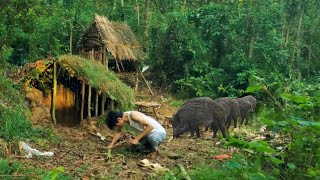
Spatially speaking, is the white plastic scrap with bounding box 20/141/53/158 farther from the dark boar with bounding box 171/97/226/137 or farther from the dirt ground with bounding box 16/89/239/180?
the dark boar with bounding box 171/97/226/137

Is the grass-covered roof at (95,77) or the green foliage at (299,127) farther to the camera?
the grass-covered roof at (95,77)

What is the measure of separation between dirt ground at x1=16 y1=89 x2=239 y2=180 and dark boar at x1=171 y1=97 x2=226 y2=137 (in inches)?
16.1

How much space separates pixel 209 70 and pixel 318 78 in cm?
487

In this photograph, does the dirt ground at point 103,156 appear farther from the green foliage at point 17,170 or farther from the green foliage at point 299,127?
the green foliage at point 299,127

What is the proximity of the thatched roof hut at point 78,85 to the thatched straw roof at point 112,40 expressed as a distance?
14.1 ft

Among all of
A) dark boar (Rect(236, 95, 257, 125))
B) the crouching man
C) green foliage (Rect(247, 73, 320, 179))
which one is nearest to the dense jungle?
green foliage (Rect(247, 73, 320, 179))

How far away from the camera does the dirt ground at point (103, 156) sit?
7281 mm

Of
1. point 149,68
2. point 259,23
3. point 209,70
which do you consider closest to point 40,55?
point 149,68

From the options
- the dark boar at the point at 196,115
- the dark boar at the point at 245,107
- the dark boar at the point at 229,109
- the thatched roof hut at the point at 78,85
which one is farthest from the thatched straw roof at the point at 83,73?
the dark boar at the point at 245,107

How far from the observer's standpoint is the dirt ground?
7.28 metres

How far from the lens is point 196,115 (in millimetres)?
9922

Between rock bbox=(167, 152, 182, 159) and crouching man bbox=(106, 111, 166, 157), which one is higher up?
crouching man bbox=(106, 111, 166, 157)

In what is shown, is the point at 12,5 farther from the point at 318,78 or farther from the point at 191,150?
the point at 318,78

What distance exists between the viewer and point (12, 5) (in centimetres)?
945
